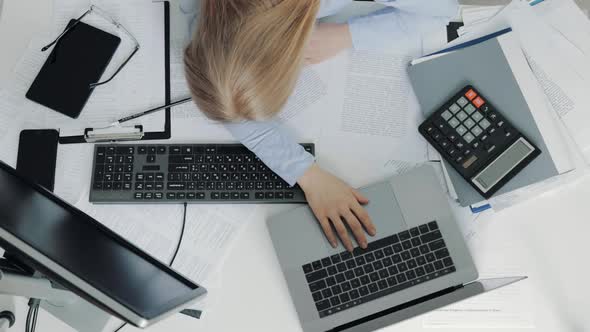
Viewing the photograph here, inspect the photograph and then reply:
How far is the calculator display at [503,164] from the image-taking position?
3.02 feet

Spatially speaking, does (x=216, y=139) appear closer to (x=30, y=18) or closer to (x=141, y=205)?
(x=141, y=205)

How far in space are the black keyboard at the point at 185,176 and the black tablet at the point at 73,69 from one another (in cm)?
11

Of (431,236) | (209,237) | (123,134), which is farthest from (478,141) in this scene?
(123,134)

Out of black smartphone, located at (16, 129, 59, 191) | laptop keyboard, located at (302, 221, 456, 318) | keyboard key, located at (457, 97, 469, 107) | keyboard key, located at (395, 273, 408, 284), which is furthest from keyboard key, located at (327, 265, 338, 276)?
black smartphone, located at (16, 129, 59, 191)

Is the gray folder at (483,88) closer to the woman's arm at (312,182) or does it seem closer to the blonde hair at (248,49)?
the woman's arm at (312,182)

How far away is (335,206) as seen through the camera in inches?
36.7

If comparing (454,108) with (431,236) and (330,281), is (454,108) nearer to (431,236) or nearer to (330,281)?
(431,236)

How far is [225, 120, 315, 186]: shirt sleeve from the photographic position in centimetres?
94

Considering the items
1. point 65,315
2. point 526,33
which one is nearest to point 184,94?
point 65,315

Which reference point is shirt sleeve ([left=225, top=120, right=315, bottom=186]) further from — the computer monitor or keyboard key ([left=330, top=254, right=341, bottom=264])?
the computer monitor

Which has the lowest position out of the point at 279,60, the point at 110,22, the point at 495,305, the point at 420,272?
the point at 495,305

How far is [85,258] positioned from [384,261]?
0.50 metres

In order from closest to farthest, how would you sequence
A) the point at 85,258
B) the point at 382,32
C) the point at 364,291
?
1. the point at 85,258
2. the point at 364,291
3. the point at 382,32

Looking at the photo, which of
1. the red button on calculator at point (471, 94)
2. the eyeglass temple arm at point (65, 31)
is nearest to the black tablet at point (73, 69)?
the eyeglass temple arm at point (65, 31)
